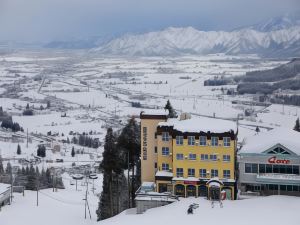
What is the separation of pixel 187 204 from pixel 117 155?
5448 millimetres

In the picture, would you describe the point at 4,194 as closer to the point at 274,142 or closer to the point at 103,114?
the point at 274,142

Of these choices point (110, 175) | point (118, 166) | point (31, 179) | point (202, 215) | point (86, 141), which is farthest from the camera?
point (86, 141)

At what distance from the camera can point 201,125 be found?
32.2 metres

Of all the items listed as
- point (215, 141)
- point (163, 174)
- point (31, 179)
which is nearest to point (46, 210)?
point (163, 174)

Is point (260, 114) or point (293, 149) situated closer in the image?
point (293, 149)

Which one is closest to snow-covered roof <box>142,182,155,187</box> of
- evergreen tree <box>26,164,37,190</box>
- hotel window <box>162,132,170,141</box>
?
hotel window <box>162,132,170,141</box>

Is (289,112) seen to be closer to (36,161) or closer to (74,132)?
(74,132)

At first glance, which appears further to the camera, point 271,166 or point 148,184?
point 148,184

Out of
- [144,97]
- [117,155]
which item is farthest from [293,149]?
[144,97]

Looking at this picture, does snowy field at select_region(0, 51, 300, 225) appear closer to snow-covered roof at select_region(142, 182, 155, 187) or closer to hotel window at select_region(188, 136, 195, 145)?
snow-covered roof at select_region(142, 182, 155, 187)

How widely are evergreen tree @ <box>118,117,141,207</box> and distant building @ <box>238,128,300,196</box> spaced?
6.48 m

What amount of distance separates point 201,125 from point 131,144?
461cm

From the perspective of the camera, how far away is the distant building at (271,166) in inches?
1187

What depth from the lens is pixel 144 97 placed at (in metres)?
119
